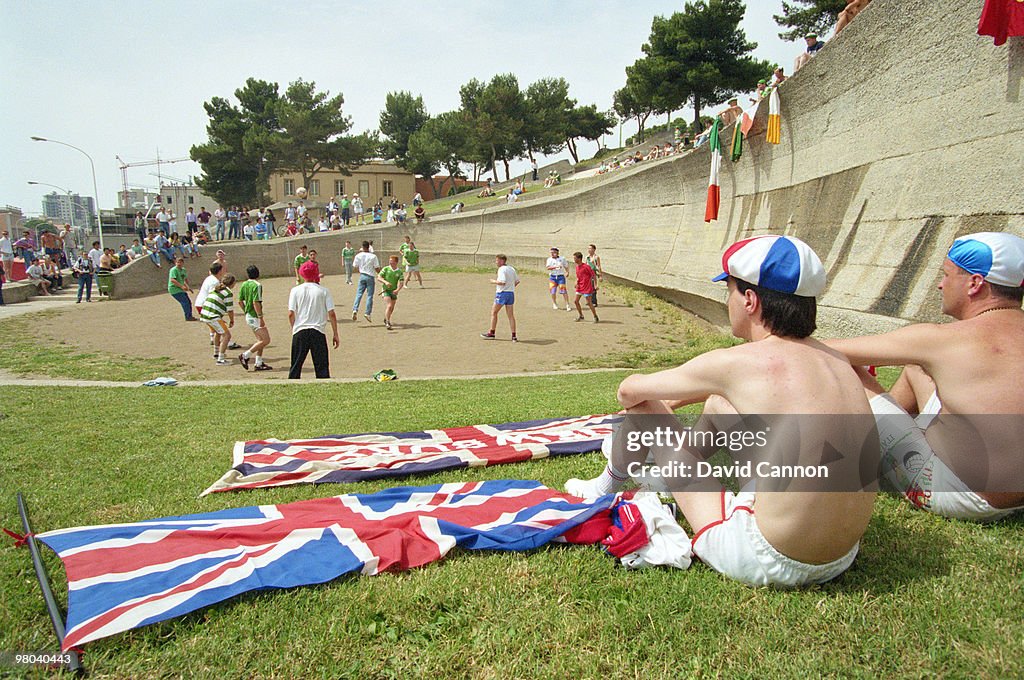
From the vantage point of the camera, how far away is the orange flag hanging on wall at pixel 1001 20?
6945mm

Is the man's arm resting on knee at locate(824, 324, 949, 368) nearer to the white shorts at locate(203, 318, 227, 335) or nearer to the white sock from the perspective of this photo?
the white sock

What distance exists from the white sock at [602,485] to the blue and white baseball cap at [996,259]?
211cm

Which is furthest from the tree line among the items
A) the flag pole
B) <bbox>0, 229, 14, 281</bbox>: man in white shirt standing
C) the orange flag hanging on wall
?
the flag pole

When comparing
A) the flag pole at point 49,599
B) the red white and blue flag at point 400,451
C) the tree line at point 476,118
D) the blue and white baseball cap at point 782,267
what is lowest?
the red white and blue flag at point 400,451

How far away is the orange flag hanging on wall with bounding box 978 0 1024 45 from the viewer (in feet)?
22.8

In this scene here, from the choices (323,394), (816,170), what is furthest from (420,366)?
(816,170)

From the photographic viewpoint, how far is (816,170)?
38.4 ft

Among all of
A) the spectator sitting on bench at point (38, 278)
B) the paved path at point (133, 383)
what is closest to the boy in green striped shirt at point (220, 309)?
the paved path at point (133, 383)

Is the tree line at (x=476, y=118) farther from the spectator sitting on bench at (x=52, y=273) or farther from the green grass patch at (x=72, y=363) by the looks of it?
the green grass patch at (x=72, y=363)

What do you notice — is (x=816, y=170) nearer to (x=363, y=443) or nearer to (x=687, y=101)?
(x=363, y=443)

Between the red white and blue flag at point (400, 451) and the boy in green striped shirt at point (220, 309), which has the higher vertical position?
Result: the boy in green striped shirt at point (220, 309)

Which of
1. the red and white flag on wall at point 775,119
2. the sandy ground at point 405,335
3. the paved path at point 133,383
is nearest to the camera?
the paved path at point 133,383

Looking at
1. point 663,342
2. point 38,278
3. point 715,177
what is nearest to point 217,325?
point 663,342

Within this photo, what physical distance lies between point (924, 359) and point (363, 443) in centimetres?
406
